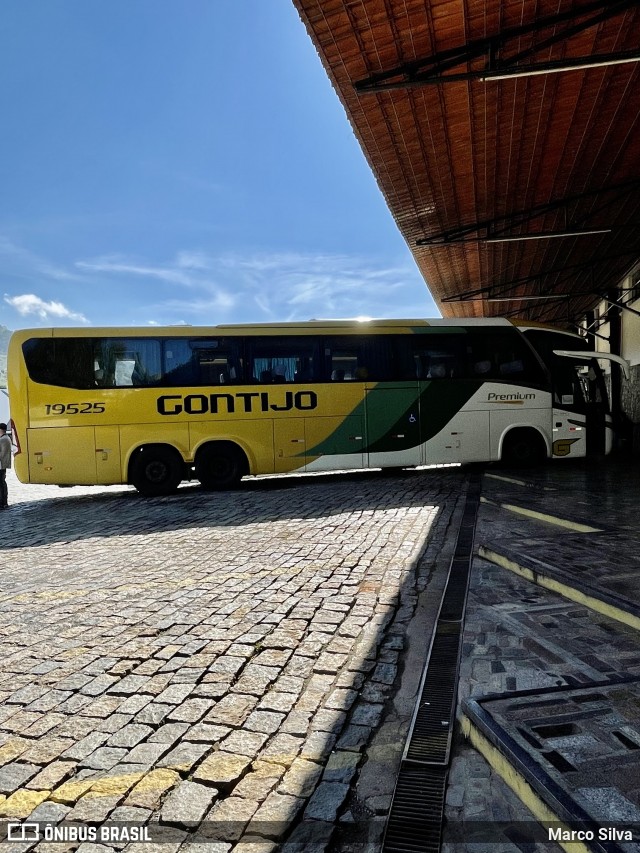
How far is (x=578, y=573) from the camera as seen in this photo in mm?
4691

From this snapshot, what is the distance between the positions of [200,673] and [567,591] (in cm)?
282

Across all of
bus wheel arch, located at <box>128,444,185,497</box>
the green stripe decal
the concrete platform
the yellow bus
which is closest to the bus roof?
the yellow bus

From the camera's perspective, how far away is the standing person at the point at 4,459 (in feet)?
35.3

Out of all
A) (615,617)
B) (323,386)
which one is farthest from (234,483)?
(615,617)

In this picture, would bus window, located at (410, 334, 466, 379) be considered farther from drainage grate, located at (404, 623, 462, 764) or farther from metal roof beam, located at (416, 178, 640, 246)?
drainage grate, located at (404, 623, 462, 764)

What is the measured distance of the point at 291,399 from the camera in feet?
39.7

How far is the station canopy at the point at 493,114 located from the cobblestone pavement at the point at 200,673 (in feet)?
19.8

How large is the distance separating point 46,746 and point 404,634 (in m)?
2.25

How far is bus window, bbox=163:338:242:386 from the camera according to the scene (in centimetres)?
1154

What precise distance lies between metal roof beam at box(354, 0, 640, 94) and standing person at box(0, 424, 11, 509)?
9221mm

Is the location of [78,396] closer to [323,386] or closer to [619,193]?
[323,386]

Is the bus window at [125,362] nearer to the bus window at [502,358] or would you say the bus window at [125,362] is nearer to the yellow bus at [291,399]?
the yellow bus at [291,399]

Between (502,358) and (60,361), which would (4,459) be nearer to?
(60,361)

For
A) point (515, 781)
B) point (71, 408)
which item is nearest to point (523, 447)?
point (71, 408)
